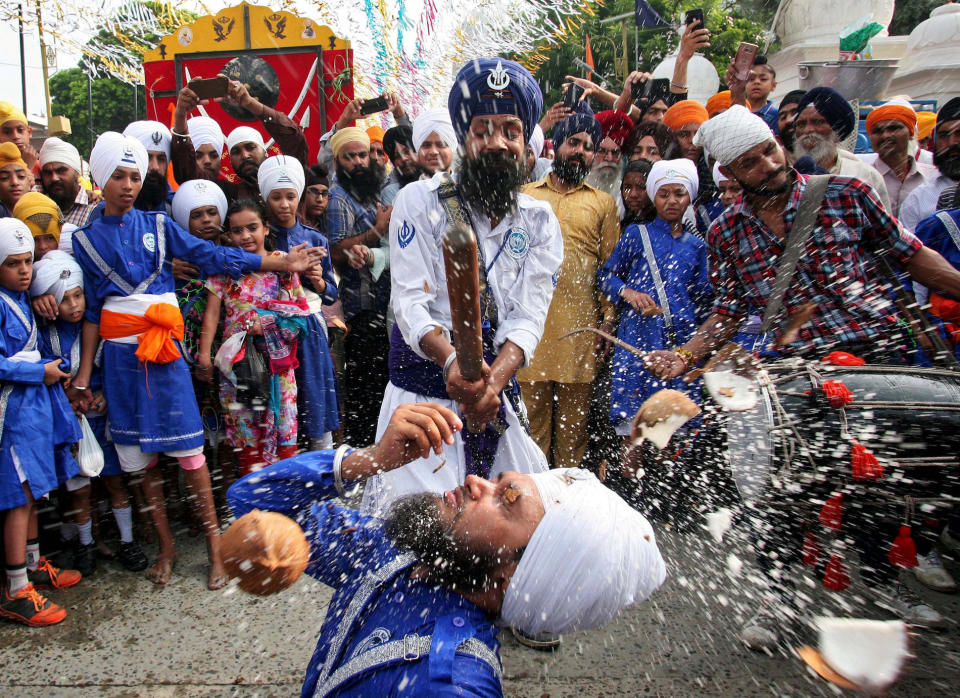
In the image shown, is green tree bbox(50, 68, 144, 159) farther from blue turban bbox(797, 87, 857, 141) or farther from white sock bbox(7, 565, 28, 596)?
blue turban bbox(797, 87, 857, 141)

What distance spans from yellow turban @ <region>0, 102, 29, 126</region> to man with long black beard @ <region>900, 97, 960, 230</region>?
659cm

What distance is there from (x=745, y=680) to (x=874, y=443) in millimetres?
1261

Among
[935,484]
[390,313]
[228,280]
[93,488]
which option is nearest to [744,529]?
[935,484]

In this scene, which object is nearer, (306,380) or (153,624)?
(153,624)

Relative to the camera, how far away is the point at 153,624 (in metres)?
3.44

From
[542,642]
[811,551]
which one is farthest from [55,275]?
[811,551]

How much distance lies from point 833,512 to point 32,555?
410 centimetres

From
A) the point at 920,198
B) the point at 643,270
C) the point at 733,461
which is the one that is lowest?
the point at 733,461

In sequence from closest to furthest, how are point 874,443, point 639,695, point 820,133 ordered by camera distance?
point 874,443, point 639,695, point 820,133

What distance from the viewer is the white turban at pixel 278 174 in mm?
4504

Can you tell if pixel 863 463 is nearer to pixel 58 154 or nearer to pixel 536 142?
pixel 536 142

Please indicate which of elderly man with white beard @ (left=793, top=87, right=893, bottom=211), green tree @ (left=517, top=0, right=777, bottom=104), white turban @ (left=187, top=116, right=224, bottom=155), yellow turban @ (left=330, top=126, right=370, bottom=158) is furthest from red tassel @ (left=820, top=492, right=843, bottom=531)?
green tree @ (left=517, top=0, right=777, bottom=104)

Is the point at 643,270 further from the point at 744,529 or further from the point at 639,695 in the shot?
the point at 639,695

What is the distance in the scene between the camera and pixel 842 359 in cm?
290
